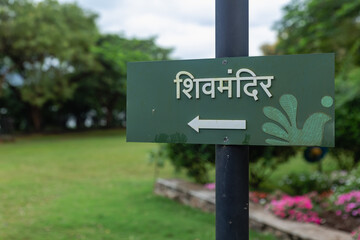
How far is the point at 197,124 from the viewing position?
156cm

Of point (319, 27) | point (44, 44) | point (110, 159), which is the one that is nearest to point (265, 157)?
point (319, 27)

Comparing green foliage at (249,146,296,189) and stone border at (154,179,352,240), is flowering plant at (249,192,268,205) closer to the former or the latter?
stone border at (154,179,352,240)

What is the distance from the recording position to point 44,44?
18719mm

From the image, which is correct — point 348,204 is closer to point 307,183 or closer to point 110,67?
point 307,183

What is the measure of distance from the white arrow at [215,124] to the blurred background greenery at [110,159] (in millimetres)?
2923

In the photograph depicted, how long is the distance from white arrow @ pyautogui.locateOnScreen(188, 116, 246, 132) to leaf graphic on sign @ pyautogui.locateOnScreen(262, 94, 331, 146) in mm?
98

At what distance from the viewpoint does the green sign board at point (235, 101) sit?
4.60ft

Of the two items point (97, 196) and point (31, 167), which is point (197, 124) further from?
point (31, 167)

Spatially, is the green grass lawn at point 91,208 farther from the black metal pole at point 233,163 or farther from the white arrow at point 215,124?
the white arrow at point 215,124


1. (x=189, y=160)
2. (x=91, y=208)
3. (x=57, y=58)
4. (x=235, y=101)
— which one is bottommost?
(x=91, y=208)

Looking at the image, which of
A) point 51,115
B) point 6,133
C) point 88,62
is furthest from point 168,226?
point 51,115

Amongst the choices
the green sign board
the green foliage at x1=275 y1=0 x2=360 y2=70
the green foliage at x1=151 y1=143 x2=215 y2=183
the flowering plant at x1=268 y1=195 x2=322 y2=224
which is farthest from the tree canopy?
the green sign board

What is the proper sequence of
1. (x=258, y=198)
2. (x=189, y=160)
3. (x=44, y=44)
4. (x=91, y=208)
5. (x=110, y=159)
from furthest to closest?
1. (x=44, y=44)
2. (x=110, y=159)
3. (x=189, y=160)
4. (x=91, y=208)
5. (x=258, y=198)

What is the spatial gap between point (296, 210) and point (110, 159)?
8271 mm
